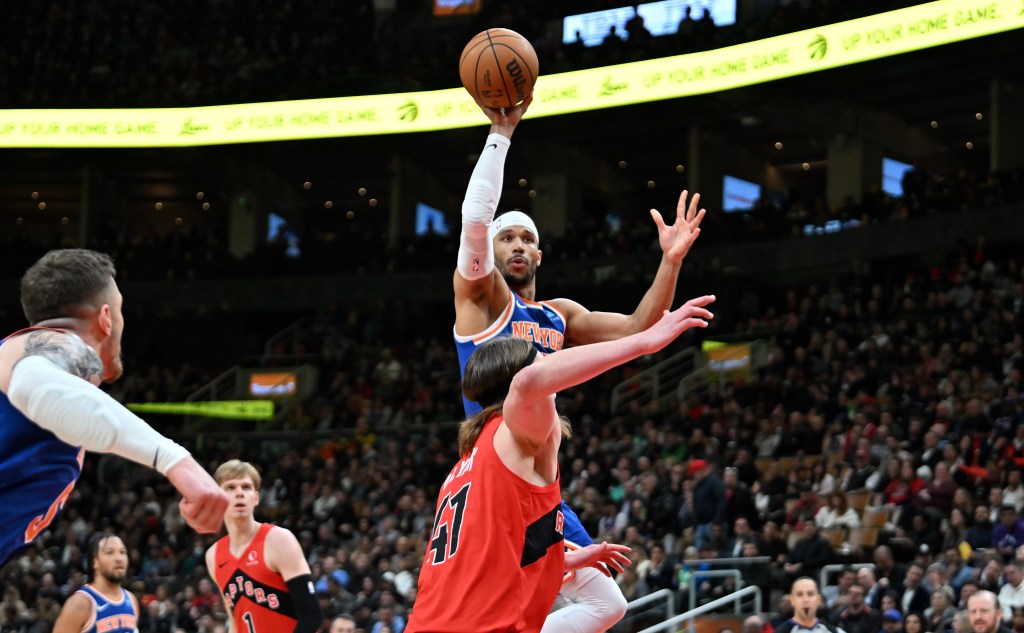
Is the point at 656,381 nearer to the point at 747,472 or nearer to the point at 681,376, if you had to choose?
the point at 681,376

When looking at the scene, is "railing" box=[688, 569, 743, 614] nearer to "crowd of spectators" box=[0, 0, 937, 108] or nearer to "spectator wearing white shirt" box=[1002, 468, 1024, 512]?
"spectator wearing white shirt" box=[1002, 468, 1024, 512]

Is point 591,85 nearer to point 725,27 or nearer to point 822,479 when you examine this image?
point 725,27

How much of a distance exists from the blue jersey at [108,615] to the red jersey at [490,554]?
458 cm

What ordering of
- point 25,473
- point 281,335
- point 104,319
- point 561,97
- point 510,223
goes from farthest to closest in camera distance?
point 281,335 → point 561,97 → point 510,223 → point 104,319 → point 25,473

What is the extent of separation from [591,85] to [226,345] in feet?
38.2

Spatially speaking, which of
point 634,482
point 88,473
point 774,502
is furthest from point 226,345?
point 774,502

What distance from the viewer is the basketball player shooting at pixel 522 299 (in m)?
6.14

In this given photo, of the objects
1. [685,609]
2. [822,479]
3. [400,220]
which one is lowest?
[685,609]

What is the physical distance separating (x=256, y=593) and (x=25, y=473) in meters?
3.30

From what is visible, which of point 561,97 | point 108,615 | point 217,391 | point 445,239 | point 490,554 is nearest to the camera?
point 490,554

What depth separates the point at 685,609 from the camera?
15.0 m

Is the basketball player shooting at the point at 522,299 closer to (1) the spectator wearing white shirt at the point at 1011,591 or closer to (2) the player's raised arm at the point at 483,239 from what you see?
(2) the player's raised arm at the point at 483,239

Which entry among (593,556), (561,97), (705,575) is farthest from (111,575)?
(561,97)

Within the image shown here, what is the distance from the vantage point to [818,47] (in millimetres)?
26062
